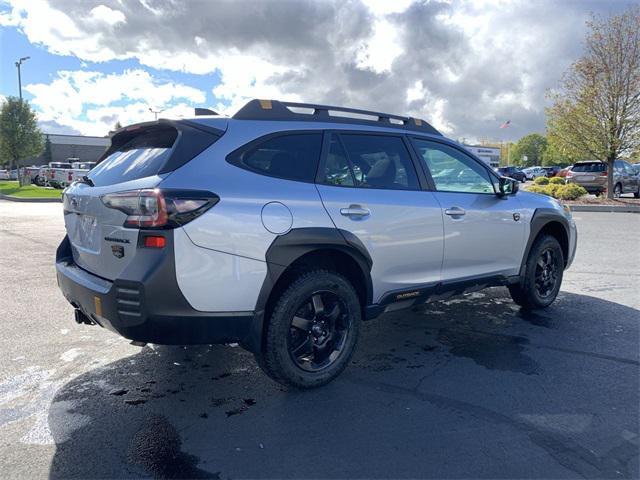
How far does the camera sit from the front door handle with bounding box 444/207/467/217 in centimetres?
420

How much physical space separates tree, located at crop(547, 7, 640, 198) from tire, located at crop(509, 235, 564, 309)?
15.5 meters

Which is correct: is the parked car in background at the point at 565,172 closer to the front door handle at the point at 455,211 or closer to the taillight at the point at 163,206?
the front door handle at the point at 455,211

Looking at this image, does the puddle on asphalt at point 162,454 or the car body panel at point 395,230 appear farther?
the car body panel at point 395,230

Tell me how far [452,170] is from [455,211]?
470mm

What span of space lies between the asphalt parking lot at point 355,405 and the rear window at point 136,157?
4.86 feet

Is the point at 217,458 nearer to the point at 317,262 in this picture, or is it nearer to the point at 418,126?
the point at 317,262

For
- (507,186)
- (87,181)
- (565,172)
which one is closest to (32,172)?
(565,172)

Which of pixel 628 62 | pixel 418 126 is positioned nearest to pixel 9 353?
pixel 418 126

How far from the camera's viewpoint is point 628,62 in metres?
17.9

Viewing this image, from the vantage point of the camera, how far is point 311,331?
3531 millimetres

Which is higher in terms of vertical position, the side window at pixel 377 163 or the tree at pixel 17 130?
the tree at pixel 17 130

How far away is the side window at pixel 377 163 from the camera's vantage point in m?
3.77

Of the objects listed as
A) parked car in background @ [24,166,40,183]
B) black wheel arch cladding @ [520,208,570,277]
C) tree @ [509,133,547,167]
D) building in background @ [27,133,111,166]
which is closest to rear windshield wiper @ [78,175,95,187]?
black wheel arch cladding @ [520,208,570,277]

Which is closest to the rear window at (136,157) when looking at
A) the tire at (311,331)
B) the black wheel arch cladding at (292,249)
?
the black wheel arch cladding at (292,249)
